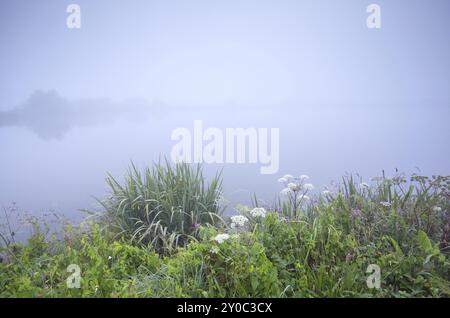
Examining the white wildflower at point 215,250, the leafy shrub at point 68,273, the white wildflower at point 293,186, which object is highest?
the white wildflower at point 293,186

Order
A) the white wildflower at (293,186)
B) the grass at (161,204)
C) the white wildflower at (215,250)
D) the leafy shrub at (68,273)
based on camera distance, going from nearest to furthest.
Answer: the leafy shrub at (68,273), the white wildflower at (215,250), the white wildflower at (293,186), the grass at (161,204)

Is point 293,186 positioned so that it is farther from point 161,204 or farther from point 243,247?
point 161,204

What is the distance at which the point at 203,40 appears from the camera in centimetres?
407

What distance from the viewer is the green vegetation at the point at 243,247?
2268 mm

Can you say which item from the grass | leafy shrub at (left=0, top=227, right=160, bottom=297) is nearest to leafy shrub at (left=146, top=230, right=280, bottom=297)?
leafy shrub at (left=0, top=227, right=160, bottom=297)

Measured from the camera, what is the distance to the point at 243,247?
2.44m

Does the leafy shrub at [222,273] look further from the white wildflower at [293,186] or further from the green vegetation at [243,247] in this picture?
the white wildflower at [293,186]

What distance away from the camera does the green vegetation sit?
227 centimetres

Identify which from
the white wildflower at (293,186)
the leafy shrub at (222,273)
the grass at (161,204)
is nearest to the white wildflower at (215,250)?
the leafy shrub at (222,273)

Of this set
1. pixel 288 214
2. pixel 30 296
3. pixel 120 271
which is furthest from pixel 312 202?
pixel 30 296

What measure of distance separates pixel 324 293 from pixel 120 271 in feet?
4.56

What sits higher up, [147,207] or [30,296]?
[147,207]

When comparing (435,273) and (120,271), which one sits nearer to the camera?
(435,273)
